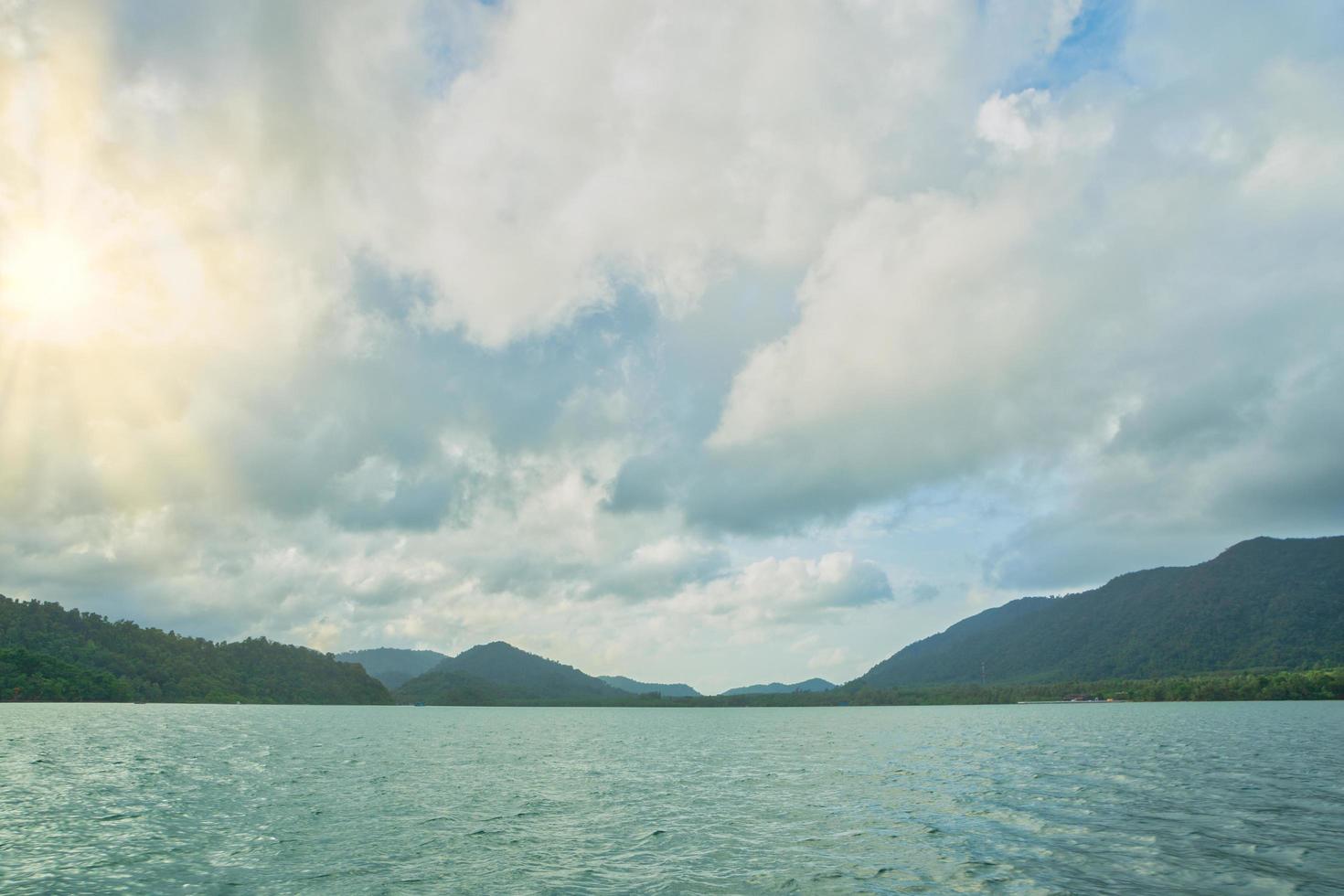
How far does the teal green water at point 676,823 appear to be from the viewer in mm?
33000

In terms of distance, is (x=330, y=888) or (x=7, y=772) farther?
(x=7, y=772)

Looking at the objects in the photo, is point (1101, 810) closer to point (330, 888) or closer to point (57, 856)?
point (330, 888)

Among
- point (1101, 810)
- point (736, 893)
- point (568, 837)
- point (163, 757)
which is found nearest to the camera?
point (736, 893)

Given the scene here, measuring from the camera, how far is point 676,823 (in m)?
48.3

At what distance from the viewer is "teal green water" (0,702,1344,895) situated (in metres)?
33.0

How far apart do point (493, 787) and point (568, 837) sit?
2805cm

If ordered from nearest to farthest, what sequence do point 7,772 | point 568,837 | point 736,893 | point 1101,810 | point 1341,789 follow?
point 736,893 → point 568,837 → point 1101,810 → point 1341,789 → point 7,772

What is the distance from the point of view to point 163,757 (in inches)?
3541

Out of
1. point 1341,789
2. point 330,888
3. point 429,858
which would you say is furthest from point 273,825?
point 1341,789

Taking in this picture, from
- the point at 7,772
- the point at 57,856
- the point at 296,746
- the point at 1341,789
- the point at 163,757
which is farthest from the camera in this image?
the point at 296,746

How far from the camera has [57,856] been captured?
36125mm

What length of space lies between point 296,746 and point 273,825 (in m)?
81.7

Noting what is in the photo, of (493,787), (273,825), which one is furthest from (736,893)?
(493,787)

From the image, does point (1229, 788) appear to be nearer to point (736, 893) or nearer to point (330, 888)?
point (736, 893)
